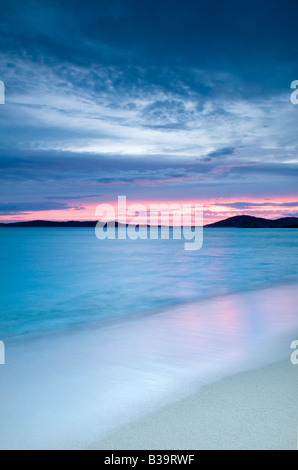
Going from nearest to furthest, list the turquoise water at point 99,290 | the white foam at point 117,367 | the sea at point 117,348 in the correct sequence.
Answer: the white foam at point 117,367 < the sea at point 117,348 < the turquoise water at point 99,290

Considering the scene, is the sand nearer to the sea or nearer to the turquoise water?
the sea

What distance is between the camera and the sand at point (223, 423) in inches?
112

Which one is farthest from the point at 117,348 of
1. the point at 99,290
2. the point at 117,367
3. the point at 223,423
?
the point at 99,290

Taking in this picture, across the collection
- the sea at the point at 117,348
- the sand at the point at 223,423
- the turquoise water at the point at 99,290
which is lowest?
the turquoise water at the point at 99,290

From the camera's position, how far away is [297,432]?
114 inches

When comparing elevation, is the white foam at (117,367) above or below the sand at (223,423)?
below

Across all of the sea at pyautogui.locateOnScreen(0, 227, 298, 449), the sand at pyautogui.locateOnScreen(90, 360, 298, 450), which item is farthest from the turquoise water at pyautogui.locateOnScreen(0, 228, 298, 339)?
the sand at pyautogui.locateOnScreen(90, 360, 298, 450)

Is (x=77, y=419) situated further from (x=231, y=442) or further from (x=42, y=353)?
(x=42, y=353)

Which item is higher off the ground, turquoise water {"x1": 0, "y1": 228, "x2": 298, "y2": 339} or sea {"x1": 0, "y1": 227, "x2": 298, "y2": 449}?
sea {"x1": 0, "y1": 227, "x2": 298, "y2": 449}

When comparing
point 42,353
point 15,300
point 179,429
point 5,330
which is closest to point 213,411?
point 179,429

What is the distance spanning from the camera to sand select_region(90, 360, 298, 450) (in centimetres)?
284

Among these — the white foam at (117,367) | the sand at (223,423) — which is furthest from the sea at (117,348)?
the sand at (223,423)

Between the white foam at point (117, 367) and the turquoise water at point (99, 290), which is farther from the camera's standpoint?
the turquoise water at point (99, 290)

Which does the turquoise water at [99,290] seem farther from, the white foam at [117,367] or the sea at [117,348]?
the white foam at [117,367]
